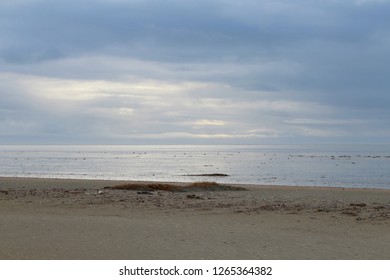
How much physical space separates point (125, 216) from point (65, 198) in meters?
5.92

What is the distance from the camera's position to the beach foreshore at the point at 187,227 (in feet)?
33.7

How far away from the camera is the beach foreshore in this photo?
1028cm

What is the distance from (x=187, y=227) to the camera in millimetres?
13836

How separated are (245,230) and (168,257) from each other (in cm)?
433

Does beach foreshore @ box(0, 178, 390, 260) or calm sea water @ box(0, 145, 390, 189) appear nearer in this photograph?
beach foreshore @ box(0, 178, 390, 260)

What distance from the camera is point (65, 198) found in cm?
2152

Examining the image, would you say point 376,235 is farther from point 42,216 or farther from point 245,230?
point 42,216

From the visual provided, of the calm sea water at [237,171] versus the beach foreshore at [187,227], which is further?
the calm sea water at [237,171]

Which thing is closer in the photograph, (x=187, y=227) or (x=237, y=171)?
(x=187, y=227)

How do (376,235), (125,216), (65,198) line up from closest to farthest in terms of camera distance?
1. (376,235)
2. (125,216)
3. (65,198)

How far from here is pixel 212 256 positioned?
986 cm

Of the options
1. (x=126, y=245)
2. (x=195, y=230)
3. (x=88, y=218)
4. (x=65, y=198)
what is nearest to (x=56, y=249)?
(x=126, y=245)

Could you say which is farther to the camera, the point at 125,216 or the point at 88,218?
the point at 125,216
